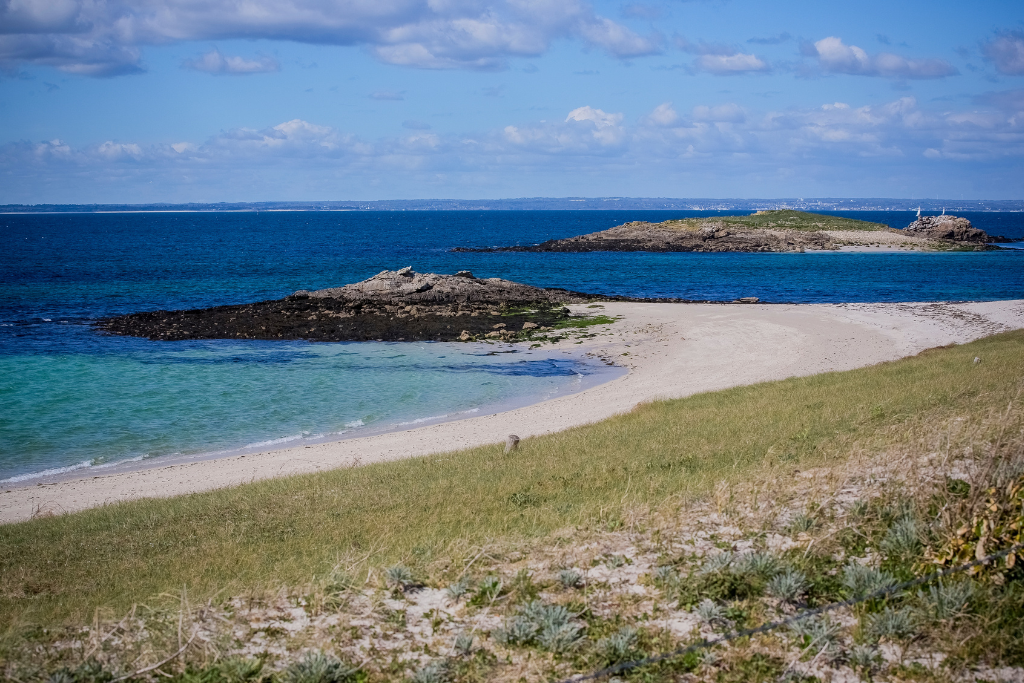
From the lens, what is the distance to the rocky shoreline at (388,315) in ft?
137

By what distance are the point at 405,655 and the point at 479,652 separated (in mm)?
694

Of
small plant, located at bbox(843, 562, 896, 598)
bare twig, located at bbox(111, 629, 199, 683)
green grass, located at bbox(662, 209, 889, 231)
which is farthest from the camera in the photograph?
green grass, located at bbox(662, 209, 889, 231)

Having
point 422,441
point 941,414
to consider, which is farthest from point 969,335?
point 422,441

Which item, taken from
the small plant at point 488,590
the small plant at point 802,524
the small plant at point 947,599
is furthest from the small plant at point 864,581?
the small plant at point 488,590

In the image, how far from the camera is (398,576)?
27.2ft

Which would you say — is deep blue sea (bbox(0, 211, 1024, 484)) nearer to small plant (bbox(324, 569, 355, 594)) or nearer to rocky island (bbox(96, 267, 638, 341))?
rocky island (bbox(96, 267, 638, 341))

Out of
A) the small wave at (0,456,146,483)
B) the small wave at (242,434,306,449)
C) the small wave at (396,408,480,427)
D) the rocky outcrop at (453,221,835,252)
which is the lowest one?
the small wave at (0,456,146,483)

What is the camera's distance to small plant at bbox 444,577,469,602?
7969mm

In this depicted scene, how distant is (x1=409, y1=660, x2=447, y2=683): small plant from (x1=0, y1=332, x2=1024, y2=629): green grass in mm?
2148

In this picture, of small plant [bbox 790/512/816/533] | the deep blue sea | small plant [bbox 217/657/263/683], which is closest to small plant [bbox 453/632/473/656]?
small plant [bbox 217/657/263/683]

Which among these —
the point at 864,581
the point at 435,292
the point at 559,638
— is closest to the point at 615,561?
the point at 559,638

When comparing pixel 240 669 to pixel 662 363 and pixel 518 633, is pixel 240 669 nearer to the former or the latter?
pixel 518 633

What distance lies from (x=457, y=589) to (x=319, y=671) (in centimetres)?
186

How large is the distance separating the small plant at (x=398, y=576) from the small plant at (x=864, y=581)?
465cm
